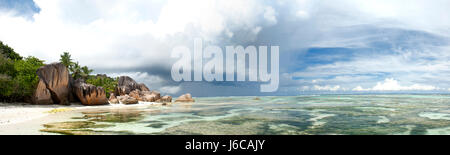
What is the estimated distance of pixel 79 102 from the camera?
39312 millimetres

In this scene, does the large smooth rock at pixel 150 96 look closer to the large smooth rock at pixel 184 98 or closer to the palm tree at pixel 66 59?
the large smooth rock at pixel 184 98

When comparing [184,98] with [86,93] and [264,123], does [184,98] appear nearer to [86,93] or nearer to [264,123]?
[86,93]

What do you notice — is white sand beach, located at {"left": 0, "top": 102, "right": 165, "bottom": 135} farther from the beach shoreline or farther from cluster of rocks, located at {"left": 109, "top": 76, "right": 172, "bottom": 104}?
cluster of rocks, located at {"left": 109, "top": 76, "right": 172, "bottom": 104}

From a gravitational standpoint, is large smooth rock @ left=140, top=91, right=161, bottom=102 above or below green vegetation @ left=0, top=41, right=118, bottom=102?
below

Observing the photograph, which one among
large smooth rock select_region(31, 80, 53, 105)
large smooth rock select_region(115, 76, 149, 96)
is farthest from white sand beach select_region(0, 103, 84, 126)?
large smooth rock select_region(115, 76, 149, 96)

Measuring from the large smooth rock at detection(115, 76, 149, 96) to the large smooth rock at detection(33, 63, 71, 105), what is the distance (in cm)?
2541

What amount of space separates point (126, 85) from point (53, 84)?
3350cm

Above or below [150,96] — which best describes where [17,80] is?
above

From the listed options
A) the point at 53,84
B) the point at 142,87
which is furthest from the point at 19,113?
the point at 142,87

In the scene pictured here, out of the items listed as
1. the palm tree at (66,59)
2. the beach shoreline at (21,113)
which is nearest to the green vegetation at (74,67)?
the palm tree at (66,59)

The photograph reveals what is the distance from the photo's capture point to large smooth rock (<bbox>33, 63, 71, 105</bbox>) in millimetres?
32375

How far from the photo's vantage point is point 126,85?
67312mm
